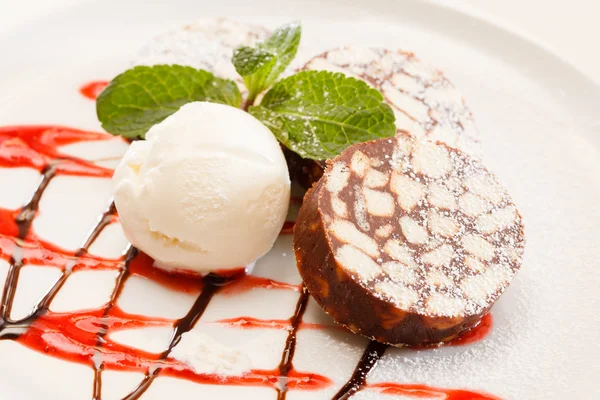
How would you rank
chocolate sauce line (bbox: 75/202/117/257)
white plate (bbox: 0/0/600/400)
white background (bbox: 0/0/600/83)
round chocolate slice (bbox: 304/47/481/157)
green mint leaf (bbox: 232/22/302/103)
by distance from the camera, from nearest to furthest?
1. white plate (bbox: 0/0/600/400)
2. chocolate sauce line (bbox: 75/202/117/257)
3. green mint leaf (bbox: 232/22/302/103)
4. round chocolate slice (bbox: 304/47/481/157)
5. white background (bbox: 0/0/600/83)

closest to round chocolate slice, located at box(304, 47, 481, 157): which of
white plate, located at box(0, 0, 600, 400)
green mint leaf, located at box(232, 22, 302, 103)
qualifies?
green mint leaf, located at box(232, 22, 302, 103)

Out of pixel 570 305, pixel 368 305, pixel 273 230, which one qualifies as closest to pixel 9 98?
pixel 273 230

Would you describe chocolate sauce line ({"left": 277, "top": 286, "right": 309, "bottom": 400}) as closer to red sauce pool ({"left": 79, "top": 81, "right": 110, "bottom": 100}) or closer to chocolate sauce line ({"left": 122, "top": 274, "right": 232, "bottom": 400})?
chocolate sauce line ({"left": 122, "top": 274, "right": 232, "bottom": 400})

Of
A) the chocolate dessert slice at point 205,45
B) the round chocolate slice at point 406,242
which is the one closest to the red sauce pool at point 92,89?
the chocolate dessert slice at point 205,45

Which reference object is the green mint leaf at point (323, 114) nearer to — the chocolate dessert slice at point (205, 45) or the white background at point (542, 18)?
the chocolate dessert slice at point (205, 45)

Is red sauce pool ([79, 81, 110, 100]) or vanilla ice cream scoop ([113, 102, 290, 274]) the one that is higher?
vanilla ice cream scoop ([113, 102, 290, 274])

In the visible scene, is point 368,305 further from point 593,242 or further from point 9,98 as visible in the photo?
point 9,98
